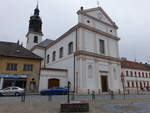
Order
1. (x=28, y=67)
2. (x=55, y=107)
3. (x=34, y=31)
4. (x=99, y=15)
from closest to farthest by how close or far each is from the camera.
A: 1. (x=55, y=107)
2. (x=28, y=67)
3. (x=99, y=15)
4. (x=34, y=31)

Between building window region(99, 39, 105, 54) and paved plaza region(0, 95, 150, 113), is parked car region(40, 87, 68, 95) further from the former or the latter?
building window region(99, 39, 105, 54)

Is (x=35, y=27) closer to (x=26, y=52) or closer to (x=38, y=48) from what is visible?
(x=38, y=48)

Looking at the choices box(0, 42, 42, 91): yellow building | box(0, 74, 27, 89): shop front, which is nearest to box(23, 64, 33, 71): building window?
box(0, 42, 42, 91): yellow building

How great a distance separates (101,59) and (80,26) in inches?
293

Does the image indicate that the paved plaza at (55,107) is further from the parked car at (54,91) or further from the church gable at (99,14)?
the church gable at (99,14)

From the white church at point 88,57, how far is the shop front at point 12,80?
3.00m

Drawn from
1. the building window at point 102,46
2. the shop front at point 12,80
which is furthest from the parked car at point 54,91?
the building window at point 102,46

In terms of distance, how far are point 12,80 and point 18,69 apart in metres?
2.04

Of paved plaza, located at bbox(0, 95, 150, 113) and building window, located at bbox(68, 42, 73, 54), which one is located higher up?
building window, located at bbox(68, 42, 73, 54)

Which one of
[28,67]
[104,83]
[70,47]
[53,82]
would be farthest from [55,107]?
[70,47]

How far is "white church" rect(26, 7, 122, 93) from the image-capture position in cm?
2386

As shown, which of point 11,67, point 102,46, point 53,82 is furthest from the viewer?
point 102,46

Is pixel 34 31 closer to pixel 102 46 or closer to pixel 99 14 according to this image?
pixel 99 14

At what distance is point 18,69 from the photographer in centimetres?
2372
